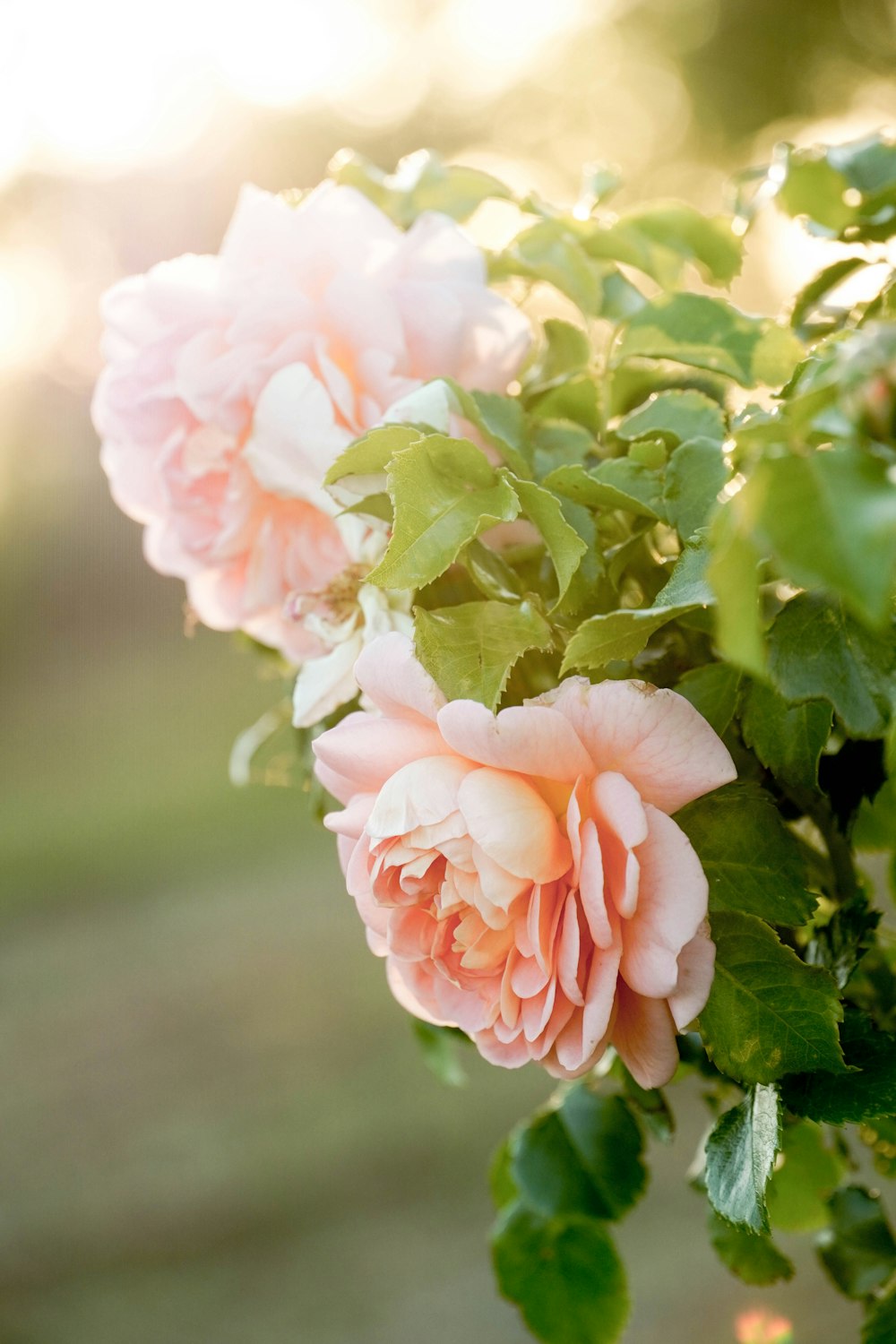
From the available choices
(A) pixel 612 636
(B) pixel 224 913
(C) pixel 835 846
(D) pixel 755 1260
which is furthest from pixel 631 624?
(B) pixel 224 913

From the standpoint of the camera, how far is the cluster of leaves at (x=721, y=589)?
159 mm

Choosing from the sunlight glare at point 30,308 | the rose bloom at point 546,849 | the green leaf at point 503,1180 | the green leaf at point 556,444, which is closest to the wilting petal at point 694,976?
the rose bloom at point 546,849

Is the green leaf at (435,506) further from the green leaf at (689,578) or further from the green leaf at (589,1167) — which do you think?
the green leaf at (589,1167)

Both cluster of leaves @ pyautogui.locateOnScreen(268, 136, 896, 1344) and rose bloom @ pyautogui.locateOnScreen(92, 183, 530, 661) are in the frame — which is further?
rose bloom @ pyautogui.locateOnScreen(92, 183, 530, 661)

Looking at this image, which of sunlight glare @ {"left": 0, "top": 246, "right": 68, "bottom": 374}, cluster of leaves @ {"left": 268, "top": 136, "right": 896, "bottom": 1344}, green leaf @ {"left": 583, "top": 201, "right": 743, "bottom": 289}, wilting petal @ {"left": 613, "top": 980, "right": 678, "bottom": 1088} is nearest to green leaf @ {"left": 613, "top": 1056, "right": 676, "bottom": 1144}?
cluster of leaves @ {"left": 268, "top": 136, "right": 896, "bottom": 1344}

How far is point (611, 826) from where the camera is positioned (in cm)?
21

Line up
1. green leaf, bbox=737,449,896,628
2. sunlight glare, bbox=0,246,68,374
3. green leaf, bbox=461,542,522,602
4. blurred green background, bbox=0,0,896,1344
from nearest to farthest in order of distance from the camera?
green leaf, bbox=737,449,896,628, green leaf, bbox=461,542,522,602, blurred green background, bbox=0,0,896,1344, sunlight glare, bbox=0,246,68,374

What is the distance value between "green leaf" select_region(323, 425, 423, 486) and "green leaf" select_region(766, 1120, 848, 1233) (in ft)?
0.83

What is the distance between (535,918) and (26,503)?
11.8ft

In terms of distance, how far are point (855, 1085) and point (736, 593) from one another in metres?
0.12

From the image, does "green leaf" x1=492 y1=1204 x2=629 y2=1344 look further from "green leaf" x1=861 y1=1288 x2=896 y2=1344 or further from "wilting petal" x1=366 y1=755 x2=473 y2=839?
"wilting petal" x1=366 y1=755 x2=473 y2=839

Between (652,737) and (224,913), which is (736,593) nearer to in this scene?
(652,737)

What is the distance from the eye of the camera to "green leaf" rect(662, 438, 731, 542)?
0.23 metres

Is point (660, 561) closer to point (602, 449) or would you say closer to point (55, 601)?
point (602, 449)
